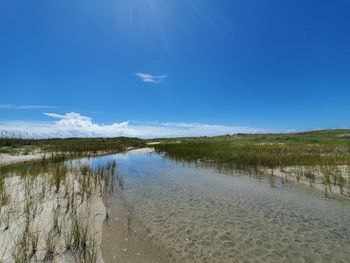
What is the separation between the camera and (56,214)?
5.52m

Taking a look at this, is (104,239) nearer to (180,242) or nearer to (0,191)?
(180,242)

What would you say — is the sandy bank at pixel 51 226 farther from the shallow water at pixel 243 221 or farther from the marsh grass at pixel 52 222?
the shallow water at pixel 243 221

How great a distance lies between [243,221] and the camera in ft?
19.3

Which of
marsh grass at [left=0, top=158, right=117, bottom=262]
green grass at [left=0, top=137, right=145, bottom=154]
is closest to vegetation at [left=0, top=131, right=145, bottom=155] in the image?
green grass at [left=0, top=137, right=145, bottom=154]

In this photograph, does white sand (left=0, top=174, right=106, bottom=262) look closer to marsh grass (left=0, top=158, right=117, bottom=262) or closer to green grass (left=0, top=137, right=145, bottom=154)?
marsh grass (left=0, top=158, right=117, bottom=262)

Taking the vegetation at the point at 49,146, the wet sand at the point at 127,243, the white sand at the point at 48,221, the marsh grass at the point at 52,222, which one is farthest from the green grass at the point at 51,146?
the wet sand at the point at 127,243

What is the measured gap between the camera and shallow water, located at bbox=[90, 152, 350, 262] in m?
4.42

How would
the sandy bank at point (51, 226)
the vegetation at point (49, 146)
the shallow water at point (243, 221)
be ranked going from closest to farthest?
the sandy bank at point (51, 226) < the shallow water at point (243, 221) < the vegetation at point (49, 146)

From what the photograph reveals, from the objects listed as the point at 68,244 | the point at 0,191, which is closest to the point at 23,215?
the point at 0,191

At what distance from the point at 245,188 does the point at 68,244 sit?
7.16m

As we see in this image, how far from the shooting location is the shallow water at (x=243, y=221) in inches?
174

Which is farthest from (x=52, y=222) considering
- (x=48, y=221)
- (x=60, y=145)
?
(x=60, y=145)

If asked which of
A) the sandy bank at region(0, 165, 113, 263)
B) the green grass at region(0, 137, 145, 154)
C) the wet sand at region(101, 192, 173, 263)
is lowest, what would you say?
the wet sand at region(101, 192, 173, 263)

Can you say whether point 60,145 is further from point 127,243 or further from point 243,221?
point 243,221
